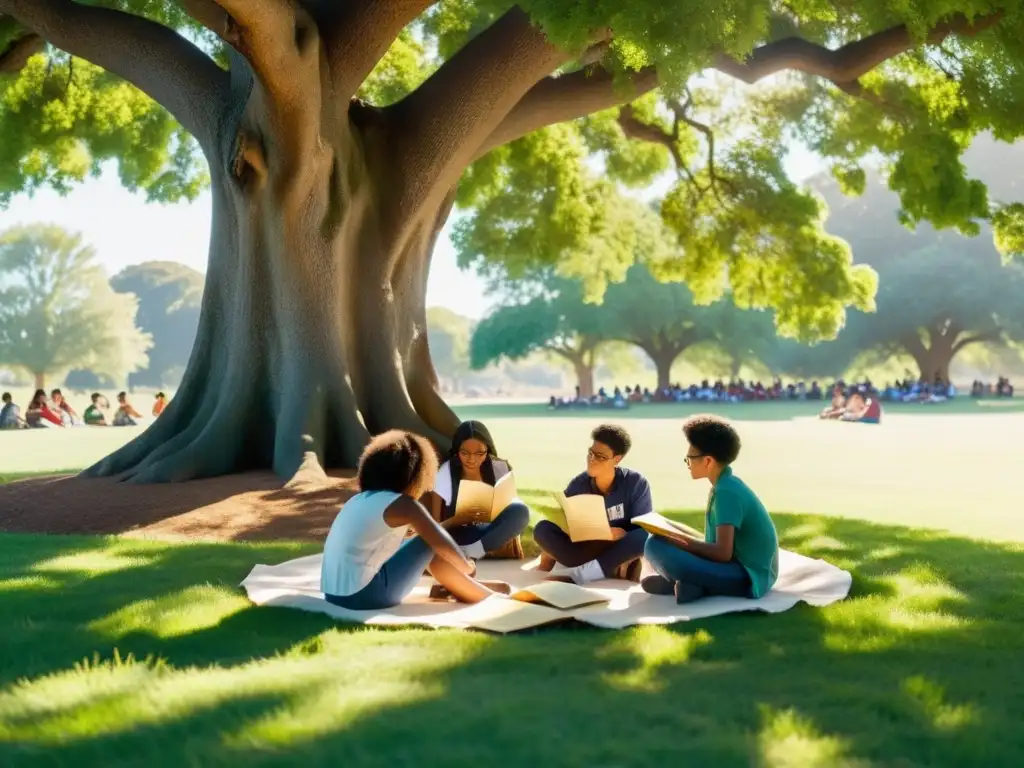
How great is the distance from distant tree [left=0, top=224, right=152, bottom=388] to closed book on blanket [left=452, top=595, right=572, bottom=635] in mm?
68152

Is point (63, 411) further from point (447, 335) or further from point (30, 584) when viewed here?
point (447, 335)

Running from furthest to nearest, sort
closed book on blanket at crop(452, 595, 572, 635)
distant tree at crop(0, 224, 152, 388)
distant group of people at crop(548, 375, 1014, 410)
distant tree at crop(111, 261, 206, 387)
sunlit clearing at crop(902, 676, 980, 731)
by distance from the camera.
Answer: distant tree at crop(111, 261, 206, 387) → distant tree at crop(0, 224, 152, 388) → distant group of people at crop(548, 375, 1014, 410) → closed book on blanket at crop(452, 595, 572, 635) → sunlit clearing at crop(902, 676, 980, 731)

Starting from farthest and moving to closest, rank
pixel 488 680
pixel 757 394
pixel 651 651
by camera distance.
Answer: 1. pixel 757 394
2. pixel 651 651
3. pixel 488 680

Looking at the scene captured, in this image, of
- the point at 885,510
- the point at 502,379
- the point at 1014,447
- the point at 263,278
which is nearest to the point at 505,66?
the point at 263,278

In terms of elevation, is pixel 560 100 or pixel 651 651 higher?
pixel 560 100

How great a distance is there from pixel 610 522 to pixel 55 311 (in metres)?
68.5

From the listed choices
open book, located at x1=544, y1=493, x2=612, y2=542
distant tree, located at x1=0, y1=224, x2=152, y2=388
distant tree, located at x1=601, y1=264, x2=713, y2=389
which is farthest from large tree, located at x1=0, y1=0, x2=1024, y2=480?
distant tree, located at x1=0, y1=224, x2=152, y2=388

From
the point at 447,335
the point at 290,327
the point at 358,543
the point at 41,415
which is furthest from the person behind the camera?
the point at 447,335

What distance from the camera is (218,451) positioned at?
11047 mm

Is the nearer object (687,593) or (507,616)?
(507,616)

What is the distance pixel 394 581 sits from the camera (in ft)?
18.4

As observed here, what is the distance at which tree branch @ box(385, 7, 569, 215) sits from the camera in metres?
11.1

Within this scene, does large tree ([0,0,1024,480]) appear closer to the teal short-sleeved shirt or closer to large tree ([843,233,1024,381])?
the teal short-sleeved shirt

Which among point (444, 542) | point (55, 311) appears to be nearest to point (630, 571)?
point (444, 542)
